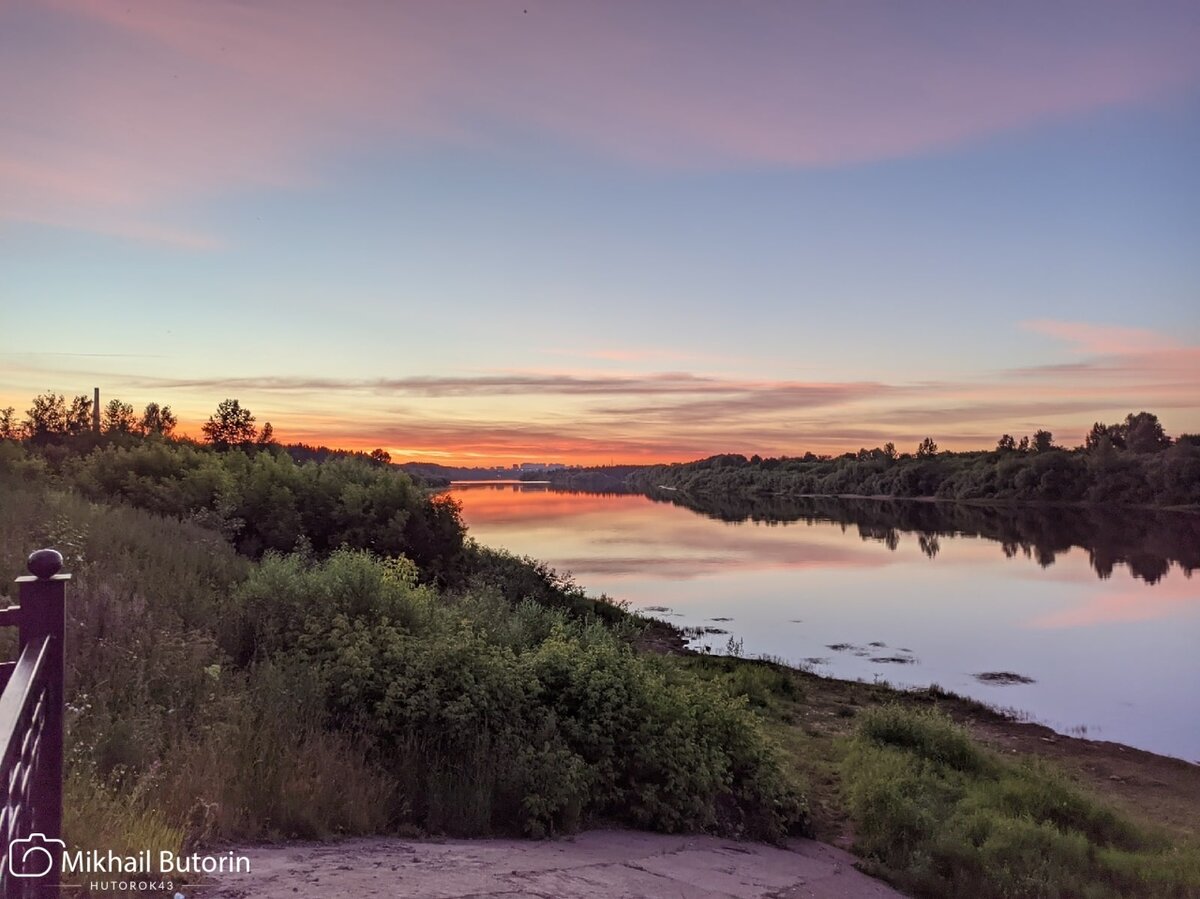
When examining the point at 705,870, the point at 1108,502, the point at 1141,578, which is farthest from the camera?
the point at 1108,502

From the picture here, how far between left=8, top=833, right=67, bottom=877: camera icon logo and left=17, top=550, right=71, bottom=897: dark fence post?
0.04 m

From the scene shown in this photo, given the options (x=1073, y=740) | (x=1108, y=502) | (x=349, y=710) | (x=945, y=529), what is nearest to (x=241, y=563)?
(x=349, y=710)

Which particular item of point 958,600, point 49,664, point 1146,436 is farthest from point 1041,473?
point 49,664

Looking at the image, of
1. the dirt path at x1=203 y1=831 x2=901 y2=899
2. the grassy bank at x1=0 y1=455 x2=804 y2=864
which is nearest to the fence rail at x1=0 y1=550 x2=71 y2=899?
the grassy bank at x1=0 y1=455 x2=804 y2=864

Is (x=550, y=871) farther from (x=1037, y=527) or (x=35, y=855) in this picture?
(x=1037, y=527)

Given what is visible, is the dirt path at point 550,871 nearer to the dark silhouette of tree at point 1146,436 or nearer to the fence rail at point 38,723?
the fence rail at point 38,723

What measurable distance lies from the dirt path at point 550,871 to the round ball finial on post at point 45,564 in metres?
2.34

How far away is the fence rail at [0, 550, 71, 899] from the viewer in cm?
326

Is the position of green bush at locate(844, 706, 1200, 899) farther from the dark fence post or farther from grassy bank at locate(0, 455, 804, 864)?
the dark fence post

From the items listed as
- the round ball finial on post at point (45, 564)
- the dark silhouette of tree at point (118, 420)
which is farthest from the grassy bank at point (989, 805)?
the dark silhouette of tree at point (118, 420)

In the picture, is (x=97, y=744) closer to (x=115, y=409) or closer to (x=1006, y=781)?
(x=1006, y=781)

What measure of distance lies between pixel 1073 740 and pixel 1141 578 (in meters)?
35.4

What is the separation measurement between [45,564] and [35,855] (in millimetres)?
1319

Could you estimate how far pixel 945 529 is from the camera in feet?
267
